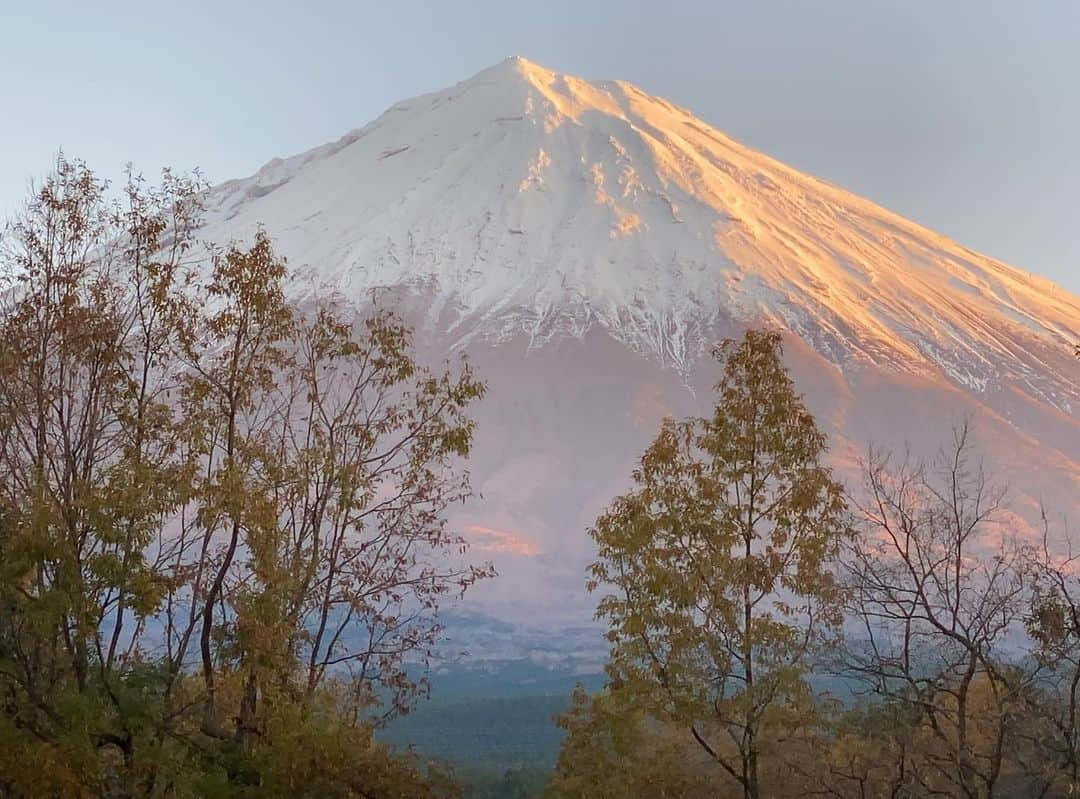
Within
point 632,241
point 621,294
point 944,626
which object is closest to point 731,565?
point 944,626

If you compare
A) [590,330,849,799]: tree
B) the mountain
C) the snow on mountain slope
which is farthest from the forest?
the snow on mountain slope

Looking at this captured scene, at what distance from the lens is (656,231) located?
107 meters

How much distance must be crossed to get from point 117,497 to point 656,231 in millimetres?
100840

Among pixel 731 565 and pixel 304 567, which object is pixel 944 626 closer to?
pixel 731 565

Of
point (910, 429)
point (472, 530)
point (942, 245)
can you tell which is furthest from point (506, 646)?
point (942, 245)

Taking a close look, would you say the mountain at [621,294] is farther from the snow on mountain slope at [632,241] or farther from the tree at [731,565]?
the tree at [731,565]

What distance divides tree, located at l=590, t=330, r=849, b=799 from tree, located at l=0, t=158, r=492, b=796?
1.88 m

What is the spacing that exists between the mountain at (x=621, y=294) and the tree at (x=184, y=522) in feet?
188

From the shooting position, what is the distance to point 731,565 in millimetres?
11250

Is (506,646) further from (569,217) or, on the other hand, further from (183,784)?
(183,784)

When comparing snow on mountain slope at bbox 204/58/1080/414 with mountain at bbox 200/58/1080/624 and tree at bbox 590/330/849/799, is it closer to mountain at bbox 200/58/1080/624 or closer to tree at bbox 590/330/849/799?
mountain at bbox 200/58/1080/624

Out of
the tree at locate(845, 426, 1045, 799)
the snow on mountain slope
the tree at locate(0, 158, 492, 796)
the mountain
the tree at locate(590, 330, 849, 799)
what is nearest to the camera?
the tree at locate(0, 158, 492, 796)

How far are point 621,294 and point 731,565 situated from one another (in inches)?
3431

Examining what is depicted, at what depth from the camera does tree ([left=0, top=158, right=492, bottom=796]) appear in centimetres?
882
